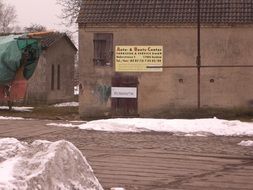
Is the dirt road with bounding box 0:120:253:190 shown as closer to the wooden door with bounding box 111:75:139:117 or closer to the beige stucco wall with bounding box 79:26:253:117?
the wooden door with bounding box 111:75:139:117

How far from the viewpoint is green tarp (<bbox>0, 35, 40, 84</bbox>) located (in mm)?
25266

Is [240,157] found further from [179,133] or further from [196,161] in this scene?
[179,133]

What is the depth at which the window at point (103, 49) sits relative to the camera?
78.3ft

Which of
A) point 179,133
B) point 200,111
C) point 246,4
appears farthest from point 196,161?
point 246,4

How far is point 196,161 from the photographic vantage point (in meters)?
11.2

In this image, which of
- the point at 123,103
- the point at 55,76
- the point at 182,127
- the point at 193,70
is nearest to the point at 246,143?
the point at 182,127

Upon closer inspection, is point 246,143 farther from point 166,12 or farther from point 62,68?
point 62,68

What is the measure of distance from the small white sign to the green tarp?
14.4ft

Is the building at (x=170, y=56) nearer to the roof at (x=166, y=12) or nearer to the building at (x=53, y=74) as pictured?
the roof at (x=166, y=12)

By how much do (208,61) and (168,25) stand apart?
2.16 m

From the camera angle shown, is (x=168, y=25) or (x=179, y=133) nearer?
(x=179, y=133)

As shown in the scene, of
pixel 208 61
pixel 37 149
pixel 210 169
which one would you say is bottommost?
pixel 210 169

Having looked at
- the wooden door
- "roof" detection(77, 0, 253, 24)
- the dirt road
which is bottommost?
the dirt road

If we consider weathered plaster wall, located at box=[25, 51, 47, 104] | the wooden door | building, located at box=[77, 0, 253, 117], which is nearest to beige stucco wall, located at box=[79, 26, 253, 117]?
building, located at box=[77, 0, 253, 117]
